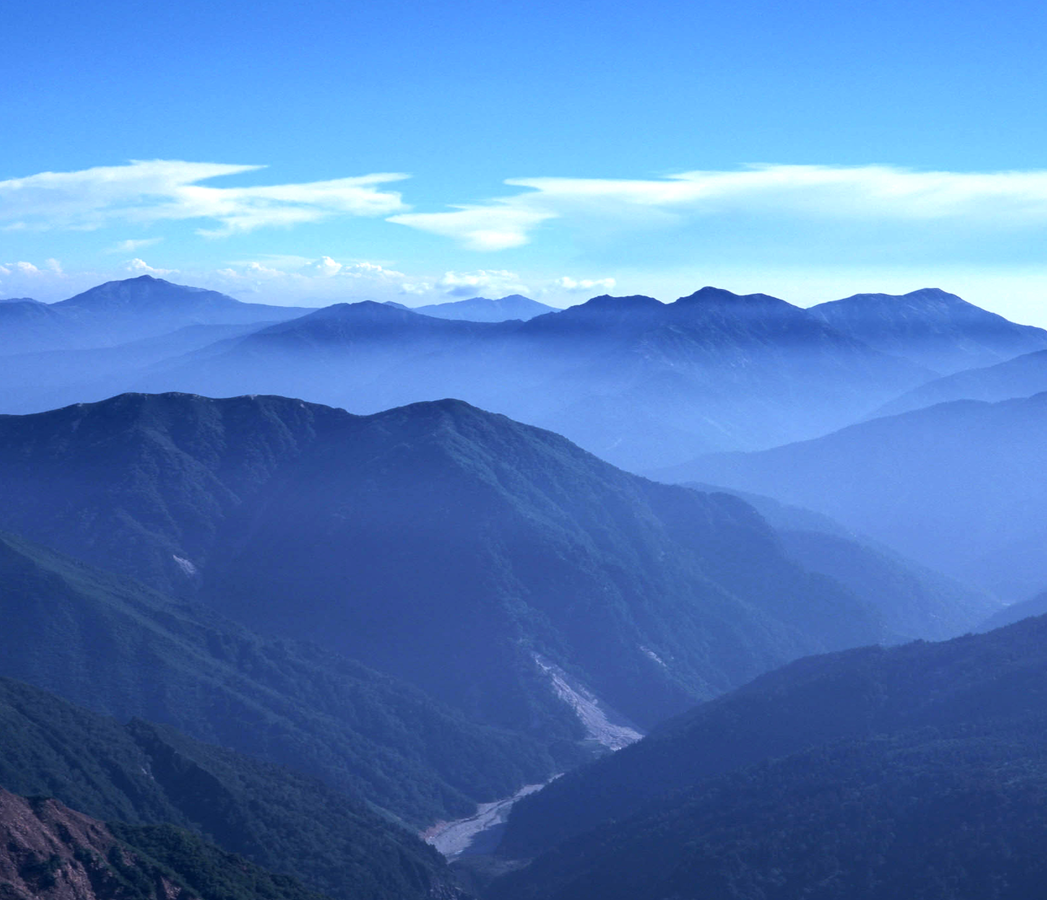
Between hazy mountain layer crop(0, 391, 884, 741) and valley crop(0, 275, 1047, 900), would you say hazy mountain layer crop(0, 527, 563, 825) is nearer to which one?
valley crop(0, 275, 1047, 900)

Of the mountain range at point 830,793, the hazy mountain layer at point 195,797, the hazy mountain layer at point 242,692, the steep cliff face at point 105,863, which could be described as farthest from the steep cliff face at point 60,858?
the hazy mountain layer at point 242,692

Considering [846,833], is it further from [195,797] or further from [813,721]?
[195,797]

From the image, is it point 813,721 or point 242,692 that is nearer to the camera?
point 813,721

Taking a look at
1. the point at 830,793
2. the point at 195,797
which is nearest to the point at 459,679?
the point at 195,797

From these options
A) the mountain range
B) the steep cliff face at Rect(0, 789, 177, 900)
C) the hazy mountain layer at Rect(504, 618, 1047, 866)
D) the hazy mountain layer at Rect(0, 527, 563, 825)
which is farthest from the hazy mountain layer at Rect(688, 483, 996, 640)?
the steep cliff face at Rect(0, 789, 177, 900)

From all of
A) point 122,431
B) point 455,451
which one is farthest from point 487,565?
point 122,431
